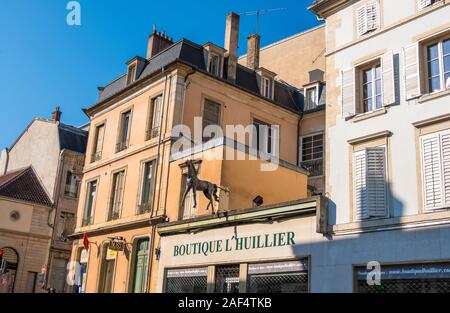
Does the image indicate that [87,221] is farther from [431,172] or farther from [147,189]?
[431,172]

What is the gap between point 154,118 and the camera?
67.9ft

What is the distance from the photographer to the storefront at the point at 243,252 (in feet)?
41.6

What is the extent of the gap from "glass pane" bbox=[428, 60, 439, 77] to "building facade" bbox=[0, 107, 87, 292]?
2406cm

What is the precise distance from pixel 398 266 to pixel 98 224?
14126 millimetres

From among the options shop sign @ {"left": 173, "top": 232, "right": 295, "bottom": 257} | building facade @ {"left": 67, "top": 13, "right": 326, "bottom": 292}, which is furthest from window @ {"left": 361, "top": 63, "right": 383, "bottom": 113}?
building facade @ {"left": 67, "top": 13, "right": 326, "bottom": 292}

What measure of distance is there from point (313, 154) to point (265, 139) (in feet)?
7.16

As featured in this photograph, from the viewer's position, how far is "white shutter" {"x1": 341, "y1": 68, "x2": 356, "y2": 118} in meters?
12.9

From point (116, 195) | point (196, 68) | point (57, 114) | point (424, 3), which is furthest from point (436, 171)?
point (57, 114)

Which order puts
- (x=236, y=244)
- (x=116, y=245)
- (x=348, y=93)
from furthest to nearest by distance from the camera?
1. (x=116, y=245)
2. (x=236, y=244)
3. (x=348, y=93)

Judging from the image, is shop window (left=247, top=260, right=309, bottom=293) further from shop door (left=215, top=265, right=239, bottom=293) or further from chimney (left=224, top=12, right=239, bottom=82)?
chimney (left=224, top=12, right=239, bottom=82)

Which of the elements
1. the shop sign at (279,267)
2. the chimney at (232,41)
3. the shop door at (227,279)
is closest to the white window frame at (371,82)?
the shop sign at (279,267)
